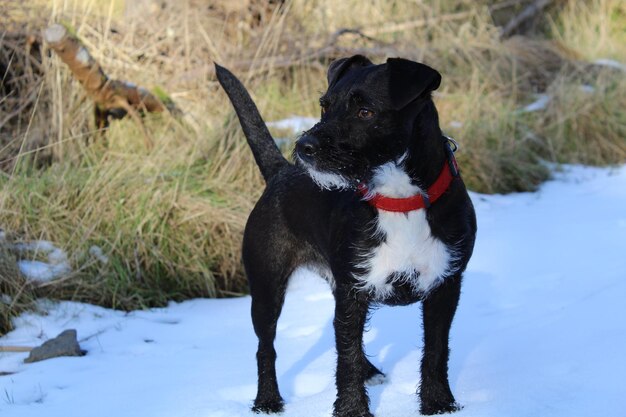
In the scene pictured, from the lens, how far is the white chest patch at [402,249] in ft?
9.52

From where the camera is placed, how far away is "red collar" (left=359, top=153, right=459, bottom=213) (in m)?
2.91

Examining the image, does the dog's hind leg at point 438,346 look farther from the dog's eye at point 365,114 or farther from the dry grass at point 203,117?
the dry grass at point 203,117

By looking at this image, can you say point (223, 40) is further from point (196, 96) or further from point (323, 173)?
point (323, 173)

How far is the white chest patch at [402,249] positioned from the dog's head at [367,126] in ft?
0.31

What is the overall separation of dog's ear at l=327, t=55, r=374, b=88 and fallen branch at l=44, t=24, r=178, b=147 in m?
3.24

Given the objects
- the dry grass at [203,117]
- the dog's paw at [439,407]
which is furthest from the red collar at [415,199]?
the dry grass at [203,117]

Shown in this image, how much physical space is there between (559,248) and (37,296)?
128 inches

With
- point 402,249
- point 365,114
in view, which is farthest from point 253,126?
point 402,249

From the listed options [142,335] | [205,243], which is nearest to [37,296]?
[142,335]

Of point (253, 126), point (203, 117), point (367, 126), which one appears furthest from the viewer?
point (203, 117)

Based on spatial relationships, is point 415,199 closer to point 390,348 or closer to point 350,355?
point 350,355

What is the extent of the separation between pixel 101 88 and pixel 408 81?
4005 millimetres

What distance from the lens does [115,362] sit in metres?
4.11

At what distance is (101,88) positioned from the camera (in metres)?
6.28
